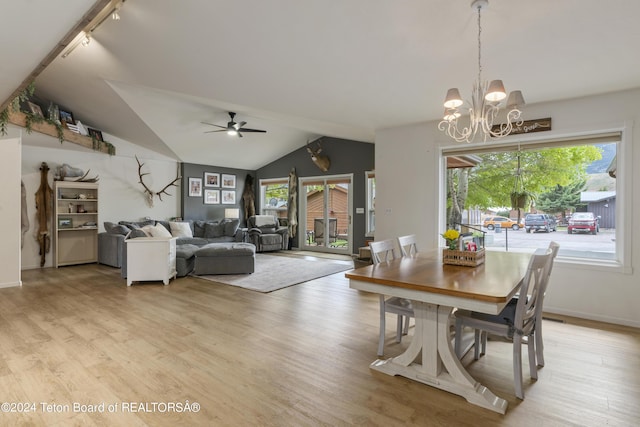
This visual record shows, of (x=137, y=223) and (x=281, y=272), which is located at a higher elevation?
(x=137, y=223)

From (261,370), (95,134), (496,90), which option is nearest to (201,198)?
(95,134)

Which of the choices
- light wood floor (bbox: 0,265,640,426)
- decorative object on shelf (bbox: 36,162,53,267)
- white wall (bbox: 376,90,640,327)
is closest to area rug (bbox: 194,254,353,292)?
light wood floor (bbox: 0,265,640,426)

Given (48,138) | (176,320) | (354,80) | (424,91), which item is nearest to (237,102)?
(354,80)

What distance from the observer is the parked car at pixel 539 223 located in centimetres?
393

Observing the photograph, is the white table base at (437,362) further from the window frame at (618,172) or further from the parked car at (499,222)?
the parked car at (499,222)

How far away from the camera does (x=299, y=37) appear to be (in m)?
2.77

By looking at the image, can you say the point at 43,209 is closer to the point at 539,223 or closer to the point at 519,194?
the point at 519,194

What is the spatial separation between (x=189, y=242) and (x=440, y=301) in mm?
6254

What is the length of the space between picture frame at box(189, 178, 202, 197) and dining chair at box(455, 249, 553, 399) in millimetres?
7570

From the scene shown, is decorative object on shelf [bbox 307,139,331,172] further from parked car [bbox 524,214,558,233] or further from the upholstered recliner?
parked car [bbox 524,214,558,233]

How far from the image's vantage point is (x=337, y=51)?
291 centimetres

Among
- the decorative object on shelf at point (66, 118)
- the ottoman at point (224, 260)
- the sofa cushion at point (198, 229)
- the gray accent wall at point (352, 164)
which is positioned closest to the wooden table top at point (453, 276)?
the ottoman at point (224, 260)

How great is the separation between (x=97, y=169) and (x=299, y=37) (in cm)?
617

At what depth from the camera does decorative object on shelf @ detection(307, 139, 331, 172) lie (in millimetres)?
8031
